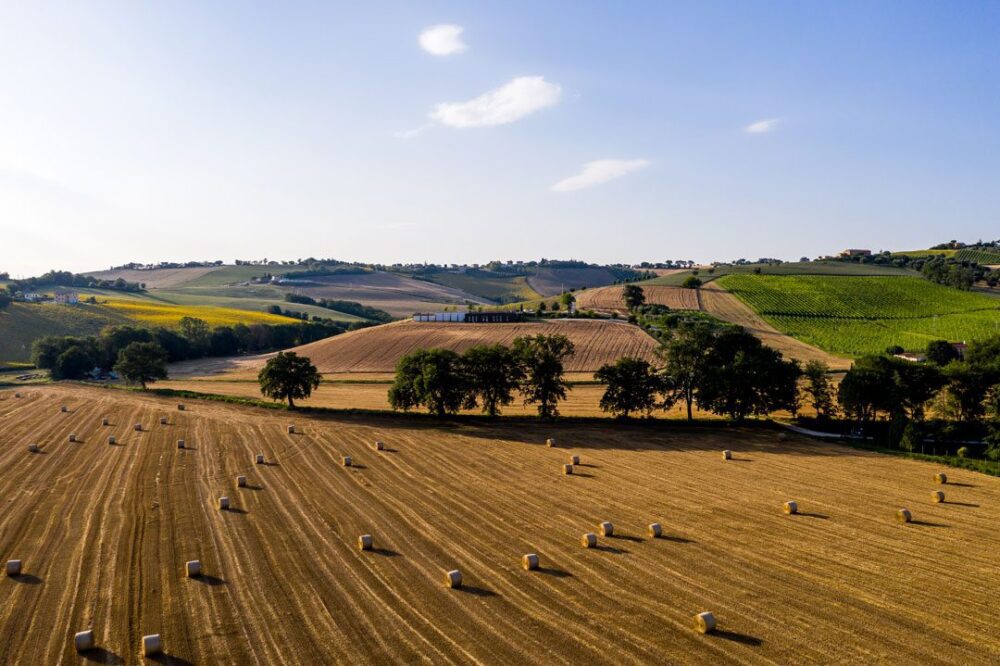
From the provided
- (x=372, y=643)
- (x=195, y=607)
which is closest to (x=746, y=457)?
(x=372, y=643)

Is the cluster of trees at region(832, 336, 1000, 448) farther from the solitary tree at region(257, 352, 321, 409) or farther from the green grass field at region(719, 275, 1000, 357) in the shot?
the solitary tree at region(257, 352, 321, 409)

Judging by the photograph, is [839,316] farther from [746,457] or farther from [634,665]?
[634,665]

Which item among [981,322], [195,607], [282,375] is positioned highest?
[981,322]

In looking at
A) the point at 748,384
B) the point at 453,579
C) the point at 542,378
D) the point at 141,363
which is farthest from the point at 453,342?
the point at 453,579

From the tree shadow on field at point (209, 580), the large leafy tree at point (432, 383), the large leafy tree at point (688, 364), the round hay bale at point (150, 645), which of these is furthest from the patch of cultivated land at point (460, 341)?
the round hay bale at point (150, 645)

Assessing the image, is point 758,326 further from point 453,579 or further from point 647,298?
point 453,579

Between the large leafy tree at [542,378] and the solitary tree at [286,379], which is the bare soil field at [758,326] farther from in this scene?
the solitary tree at [286,379]
